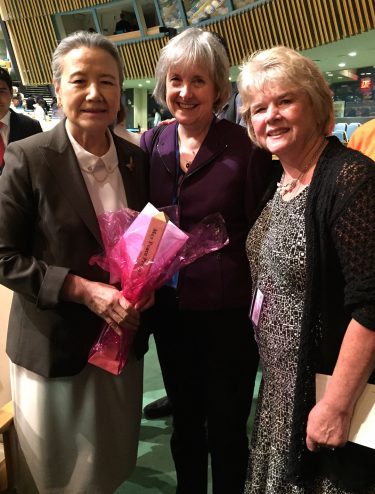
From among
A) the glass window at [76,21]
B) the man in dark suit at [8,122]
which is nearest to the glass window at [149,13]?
the glass window at [76,21]

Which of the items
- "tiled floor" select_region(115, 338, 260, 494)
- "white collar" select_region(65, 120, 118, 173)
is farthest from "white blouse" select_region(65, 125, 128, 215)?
"tiled floor" select_region(115, 338, 260, 494)

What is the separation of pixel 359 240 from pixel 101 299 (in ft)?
2.52

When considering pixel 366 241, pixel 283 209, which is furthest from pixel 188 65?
pixel 366 241

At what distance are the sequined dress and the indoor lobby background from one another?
1.02 metres

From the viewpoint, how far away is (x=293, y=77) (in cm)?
126

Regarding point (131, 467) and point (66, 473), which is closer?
point (66, 473)

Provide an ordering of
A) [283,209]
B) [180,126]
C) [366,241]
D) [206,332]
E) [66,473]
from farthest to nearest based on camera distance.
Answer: [180,126] < [206,332] < [66,473] < [283,209] < [366,241]

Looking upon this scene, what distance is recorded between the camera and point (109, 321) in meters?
1.38

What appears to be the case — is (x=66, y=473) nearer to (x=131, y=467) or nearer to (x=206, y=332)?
(x=131, y=467)

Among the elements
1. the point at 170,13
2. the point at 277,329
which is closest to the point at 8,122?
the point at 277,329

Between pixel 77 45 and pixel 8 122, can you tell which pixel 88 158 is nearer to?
pixel 77 45

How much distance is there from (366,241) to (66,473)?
1.32 m

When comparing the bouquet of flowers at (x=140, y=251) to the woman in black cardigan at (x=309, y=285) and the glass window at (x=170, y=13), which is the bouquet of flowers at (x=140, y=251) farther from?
the glass window at (x=170, y=13)

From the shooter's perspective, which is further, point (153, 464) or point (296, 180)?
point (153, 464)
